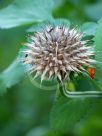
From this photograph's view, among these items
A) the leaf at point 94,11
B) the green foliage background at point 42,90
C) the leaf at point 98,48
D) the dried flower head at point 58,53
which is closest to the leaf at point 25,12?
the green foliage background at point 42,90

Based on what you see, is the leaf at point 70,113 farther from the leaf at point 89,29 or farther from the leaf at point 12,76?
the leaf at point 89,29

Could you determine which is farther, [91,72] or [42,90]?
[42,90]

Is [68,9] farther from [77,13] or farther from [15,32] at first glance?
[15,32]

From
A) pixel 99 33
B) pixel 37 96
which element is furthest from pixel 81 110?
pixel 37 96

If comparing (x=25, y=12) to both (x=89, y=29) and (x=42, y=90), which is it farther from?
(x=42, y=90)

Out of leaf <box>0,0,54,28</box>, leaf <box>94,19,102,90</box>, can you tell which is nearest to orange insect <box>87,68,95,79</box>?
leaf <box>94,19,102,90</box>

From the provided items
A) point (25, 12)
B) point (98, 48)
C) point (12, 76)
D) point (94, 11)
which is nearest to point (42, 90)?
point (94, 11)

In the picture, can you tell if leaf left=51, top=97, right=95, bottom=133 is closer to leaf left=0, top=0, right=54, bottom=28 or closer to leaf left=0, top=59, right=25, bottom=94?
leaf left=0, top=59, right=25, bottom=94
